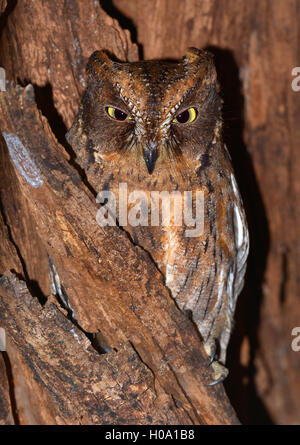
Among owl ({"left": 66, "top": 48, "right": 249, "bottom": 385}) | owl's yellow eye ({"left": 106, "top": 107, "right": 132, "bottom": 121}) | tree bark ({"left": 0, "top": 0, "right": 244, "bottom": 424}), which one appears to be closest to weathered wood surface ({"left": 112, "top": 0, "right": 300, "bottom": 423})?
tree bark ({"left": 0, "top": 0, "right": 244, "bottom": 424})

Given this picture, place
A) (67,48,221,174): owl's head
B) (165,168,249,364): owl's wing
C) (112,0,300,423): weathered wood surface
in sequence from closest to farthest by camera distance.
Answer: (67,48,221,174): owl's head < (165,168,249,364): owl's wing < (112,0,300,423): weathered wood surface

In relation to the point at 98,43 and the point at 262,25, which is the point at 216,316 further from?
the point at 262,25

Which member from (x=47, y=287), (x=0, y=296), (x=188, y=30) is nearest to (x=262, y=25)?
(x=188, y=30)

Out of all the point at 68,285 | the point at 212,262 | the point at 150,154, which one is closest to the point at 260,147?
the point at 212,262

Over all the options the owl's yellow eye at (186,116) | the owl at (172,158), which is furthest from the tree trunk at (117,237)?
the owl's yellow eye at (186,116)

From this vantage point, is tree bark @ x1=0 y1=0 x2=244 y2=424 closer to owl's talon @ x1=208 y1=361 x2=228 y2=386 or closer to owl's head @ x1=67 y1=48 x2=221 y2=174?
owl's talon @ x1=208 y1=361 x2=228 y2=386

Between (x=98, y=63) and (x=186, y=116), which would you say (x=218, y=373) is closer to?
(x=186, y=116)

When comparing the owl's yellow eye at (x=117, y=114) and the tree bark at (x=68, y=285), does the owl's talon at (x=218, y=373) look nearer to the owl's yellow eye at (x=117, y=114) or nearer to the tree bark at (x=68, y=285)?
the tree bark at (x=68, y=285)
